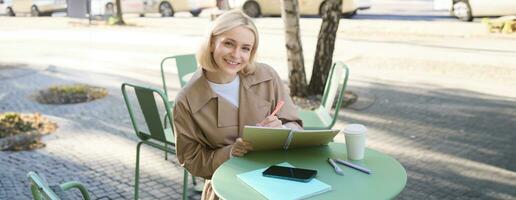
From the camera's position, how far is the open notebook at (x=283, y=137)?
7.37 feet

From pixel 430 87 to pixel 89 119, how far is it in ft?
17.4

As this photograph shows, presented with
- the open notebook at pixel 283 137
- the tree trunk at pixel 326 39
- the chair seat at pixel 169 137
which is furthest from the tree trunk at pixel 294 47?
the open notebook at pixel 283 137

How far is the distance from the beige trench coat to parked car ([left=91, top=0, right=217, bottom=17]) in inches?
887

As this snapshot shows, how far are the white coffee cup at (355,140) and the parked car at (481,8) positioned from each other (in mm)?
15633

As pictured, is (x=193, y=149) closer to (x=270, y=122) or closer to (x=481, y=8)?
(x=270, y=122)

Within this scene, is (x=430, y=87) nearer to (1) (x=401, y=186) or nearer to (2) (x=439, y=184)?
(2) (x=439, y=184)

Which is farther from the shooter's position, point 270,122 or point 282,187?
point 270,122

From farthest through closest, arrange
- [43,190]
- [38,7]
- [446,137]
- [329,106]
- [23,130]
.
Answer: [38,7]
[23,130]
[446,137]
[329,106]
[43,190]

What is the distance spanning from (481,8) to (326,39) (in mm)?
11182

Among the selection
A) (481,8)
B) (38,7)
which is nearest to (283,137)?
(481,8)

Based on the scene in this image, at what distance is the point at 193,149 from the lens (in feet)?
8.06

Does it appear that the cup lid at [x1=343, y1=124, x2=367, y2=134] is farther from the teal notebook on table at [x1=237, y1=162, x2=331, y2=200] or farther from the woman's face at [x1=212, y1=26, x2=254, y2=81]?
the woman's face at [x1=212, y1=26, x2=254, y2=81]

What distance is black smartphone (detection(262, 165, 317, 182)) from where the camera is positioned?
7.00 feet

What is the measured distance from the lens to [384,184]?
7.01 ft
